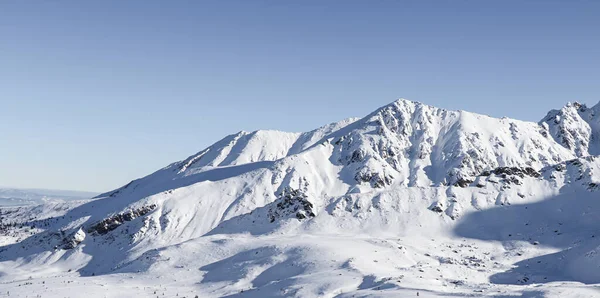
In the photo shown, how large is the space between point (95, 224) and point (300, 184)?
60.9 metres

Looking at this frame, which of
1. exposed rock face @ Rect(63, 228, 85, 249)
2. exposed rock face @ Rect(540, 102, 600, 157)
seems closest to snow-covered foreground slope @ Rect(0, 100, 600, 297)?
exposed rock face @ Rect(63, 228, 85, 249)

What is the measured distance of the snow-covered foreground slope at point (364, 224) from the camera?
71.3 meters

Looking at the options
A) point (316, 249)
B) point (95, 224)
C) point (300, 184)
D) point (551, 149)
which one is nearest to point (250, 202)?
point (300, 184)

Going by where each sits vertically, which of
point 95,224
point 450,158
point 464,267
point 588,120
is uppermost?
point 588,120

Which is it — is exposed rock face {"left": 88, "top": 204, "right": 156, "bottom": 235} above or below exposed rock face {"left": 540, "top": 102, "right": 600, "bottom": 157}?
below

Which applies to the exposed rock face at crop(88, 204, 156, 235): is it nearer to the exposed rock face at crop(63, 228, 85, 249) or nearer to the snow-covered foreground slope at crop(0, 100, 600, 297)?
the snow-covered foreground slope at crop(0, 100, 600, 297)

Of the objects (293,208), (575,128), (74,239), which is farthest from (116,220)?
(575,128)

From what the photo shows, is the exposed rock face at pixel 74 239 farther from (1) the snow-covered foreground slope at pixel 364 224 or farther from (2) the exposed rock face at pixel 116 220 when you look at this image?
(2) the exposed rock face at pixel 116 220

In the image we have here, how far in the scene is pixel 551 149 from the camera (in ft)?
583

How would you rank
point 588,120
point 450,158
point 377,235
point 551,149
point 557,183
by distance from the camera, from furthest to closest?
1. point 588,120
2. point 551,149
3. point 450,158
4. point 557,183
5. point 377,235

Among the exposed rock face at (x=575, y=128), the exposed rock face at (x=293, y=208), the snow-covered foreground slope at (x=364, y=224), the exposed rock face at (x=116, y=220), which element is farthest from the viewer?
the exposed rock face at (x=575, y=128)

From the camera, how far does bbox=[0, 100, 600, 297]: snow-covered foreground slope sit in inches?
2808

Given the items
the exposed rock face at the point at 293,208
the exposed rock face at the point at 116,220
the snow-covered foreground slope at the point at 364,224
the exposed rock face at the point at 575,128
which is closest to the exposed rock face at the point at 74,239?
the snow-covered foreground slope at the point at 364,224

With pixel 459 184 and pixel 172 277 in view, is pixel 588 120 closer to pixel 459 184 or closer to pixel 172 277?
pixel 459 184
